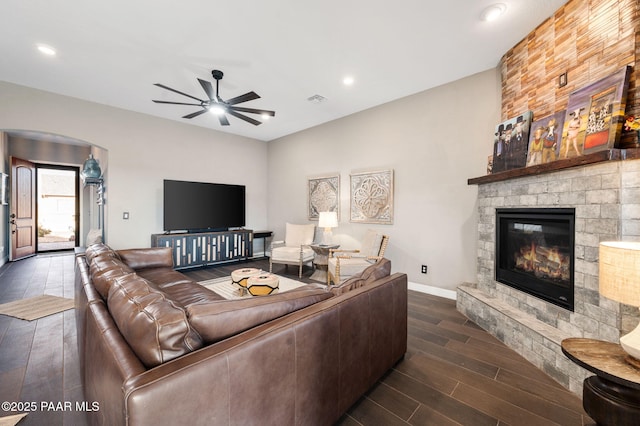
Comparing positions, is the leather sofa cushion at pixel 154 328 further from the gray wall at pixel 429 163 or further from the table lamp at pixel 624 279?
the gray wall at pixel 429 163

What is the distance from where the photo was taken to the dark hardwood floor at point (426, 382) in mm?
1553

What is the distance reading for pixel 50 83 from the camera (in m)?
3.65

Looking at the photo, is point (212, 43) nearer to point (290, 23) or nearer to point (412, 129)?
point (290, 23)

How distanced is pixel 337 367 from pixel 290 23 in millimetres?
2892

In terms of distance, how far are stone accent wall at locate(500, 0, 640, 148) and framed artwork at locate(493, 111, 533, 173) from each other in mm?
144

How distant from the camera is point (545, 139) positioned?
238 cm

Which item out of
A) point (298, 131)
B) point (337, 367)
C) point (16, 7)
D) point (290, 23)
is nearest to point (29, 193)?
point (16, 7)

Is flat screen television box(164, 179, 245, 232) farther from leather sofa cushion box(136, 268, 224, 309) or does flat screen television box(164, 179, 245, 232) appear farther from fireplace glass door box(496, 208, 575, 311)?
fireplace glass door box(496, 208, 575, 311)

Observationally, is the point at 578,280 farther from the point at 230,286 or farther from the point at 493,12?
the point at 230,286

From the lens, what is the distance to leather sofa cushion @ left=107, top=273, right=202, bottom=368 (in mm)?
921

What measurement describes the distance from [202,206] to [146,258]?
2163 mm

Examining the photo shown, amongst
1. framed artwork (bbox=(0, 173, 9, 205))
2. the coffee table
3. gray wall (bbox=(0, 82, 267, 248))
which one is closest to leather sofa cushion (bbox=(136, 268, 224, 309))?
the coffee table

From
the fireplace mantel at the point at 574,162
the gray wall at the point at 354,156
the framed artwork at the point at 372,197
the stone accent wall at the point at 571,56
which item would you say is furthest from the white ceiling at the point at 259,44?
the fireplace mantel at the point at 574,162

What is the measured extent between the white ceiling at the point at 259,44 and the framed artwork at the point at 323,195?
A: 5.36 feet
